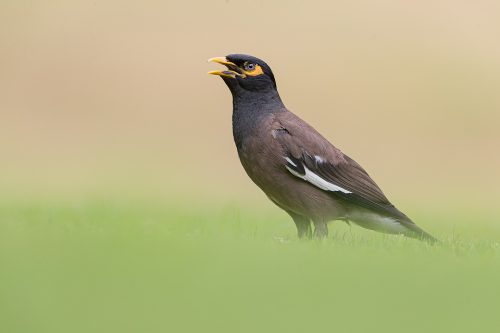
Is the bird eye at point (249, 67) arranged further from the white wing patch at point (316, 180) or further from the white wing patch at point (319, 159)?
the white wing patch at point (319, 159)

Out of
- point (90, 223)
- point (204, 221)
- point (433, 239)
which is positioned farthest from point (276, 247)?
point (433, 239)

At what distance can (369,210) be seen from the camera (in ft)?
32.4

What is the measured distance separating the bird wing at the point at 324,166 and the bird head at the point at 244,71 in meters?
0.43

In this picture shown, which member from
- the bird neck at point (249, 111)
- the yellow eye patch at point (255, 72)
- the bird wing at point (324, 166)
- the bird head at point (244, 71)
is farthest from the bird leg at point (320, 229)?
the yellow eye patch at point (255, 72)

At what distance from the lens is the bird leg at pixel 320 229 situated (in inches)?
374

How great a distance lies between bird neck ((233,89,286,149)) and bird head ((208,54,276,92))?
0.29ft

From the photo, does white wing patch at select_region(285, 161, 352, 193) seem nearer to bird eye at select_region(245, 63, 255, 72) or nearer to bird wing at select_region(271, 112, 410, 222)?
bird wing at select_region(271, 112, 410, 222)

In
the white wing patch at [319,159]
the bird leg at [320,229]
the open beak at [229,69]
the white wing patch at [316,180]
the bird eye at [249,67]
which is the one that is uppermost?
the bird eye at [249,67]

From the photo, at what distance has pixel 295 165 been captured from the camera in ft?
31.0

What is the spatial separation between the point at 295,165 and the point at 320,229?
74cm

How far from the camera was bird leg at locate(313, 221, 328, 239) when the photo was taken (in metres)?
9.50

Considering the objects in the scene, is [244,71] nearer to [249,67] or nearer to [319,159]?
[249,67]

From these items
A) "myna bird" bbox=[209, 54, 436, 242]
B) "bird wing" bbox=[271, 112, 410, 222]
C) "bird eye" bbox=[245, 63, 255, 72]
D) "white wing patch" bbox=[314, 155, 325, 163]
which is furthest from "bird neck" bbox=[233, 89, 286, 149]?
"white wing patch" bbox=[314, 155, 325, 163]

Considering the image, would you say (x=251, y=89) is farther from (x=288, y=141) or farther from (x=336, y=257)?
(x=336, y=257)
